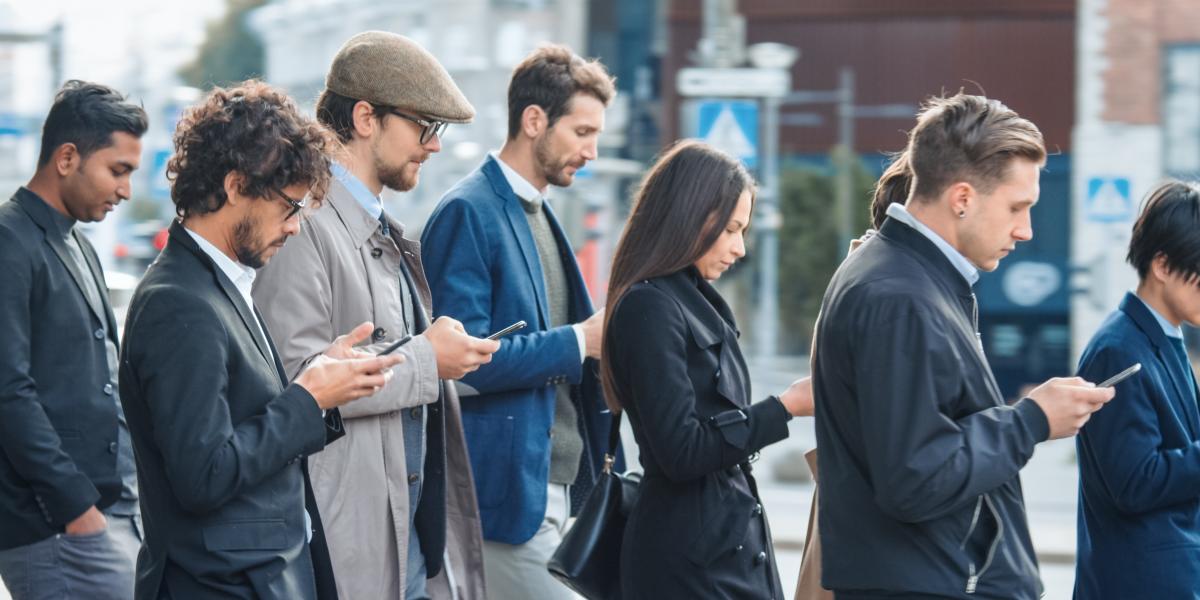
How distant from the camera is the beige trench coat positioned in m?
3.55

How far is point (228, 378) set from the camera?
2.98 meters

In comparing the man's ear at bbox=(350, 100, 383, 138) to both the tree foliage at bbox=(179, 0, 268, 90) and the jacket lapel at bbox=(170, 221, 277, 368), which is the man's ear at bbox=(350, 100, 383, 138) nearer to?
the jacket lapel at bbox=(170, 221, 277, 368)

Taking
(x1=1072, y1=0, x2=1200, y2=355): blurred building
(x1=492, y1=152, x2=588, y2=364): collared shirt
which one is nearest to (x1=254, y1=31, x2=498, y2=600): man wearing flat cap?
(x1=492, y1=152, x2=588, y2=364): collared shirt

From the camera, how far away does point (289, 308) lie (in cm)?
356

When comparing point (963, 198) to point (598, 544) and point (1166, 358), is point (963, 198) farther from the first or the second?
point (598, 544)

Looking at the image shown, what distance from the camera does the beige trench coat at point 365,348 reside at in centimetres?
355

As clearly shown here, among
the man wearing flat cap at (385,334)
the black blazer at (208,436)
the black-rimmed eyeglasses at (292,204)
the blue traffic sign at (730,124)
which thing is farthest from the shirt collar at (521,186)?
the blue traffic sign at (730,124)

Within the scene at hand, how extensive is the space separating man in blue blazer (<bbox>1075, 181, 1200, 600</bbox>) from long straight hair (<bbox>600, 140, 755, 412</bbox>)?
0.92m

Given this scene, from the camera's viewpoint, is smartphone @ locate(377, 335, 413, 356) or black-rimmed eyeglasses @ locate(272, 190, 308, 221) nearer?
black-rimmed eyeglasses @ locate(272, 190, 308, 221)

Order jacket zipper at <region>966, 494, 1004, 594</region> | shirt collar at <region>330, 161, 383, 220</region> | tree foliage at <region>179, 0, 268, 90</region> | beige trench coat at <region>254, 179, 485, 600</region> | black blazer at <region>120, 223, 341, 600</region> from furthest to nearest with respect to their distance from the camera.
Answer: tree foliage at <region>179, 0, 268, 90</region> → shirt collar at <region>330, 161, 383, 220</region> → beige trench coat at <region>254, 179, 485, 600</region> → jacket zipper at <region>966, 494, 1004, 594</region> → black blazer at <region>120, 223, 341, 600</region>

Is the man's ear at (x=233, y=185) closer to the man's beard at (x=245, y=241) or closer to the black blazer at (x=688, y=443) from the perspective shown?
the man's beard at (x=245, y=241)

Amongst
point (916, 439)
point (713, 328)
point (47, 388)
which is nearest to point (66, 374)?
point (47, 388)

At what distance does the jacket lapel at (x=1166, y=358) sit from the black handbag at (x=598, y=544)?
1241mm

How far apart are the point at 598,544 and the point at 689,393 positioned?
49 cm
